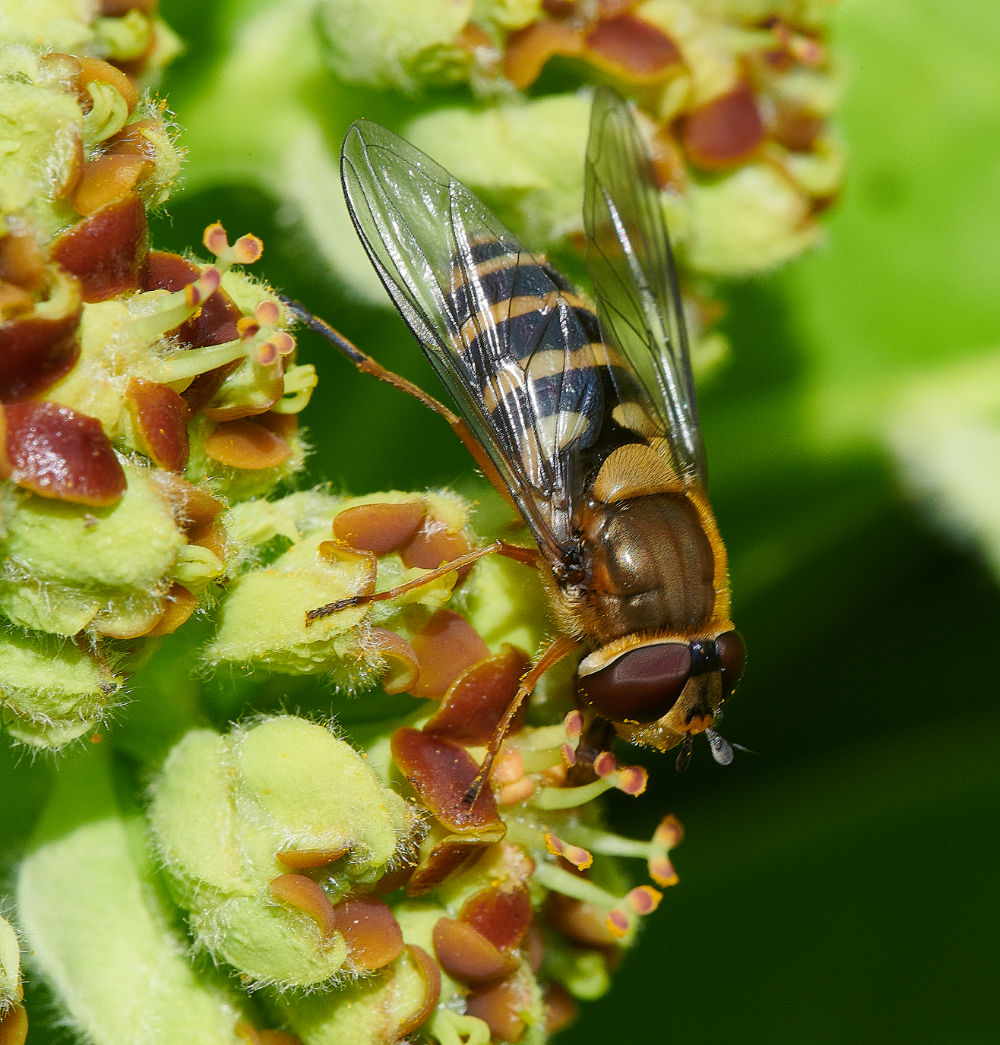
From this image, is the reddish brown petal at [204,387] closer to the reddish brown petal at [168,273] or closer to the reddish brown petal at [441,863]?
the reddish brown petal at [168,273]

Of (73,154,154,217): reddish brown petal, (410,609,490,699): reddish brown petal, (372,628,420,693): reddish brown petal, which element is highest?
(73,154,154,217): reddish brown petal

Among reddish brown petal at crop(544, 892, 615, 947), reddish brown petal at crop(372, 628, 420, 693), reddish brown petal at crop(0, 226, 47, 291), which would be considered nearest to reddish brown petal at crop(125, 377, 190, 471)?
reddish brown petal at crop(0, 226, 47, 291)

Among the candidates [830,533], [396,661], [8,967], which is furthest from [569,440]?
[830,533]

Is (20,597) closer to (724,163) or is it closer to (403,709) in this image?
(403,709)

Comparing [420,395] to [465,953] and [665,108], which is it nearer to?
[665,108]

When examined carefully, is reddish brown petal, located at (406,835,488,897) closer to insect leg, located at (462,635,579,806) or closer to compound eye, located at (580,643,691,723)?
insect leg, located at (462,635,579,806)
